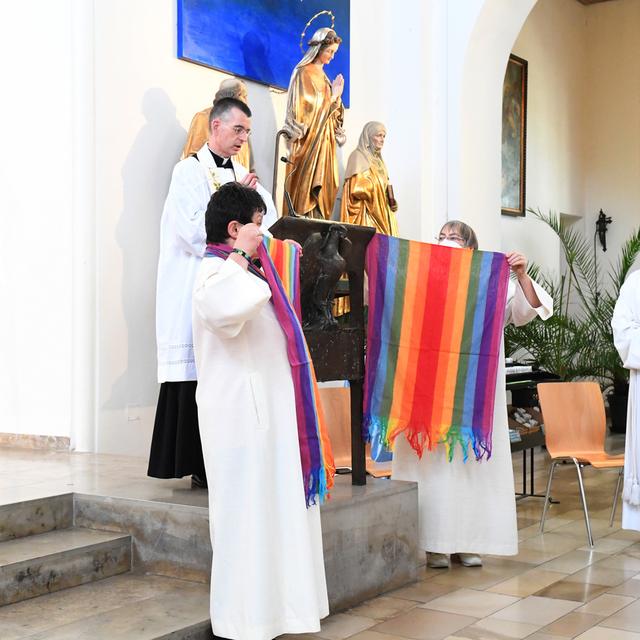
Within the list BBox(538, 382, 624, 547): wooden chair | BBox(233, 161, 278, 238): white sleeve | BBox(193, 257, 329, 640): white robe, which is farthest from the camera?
BBox(538, 382, 624, 547): wooden chair

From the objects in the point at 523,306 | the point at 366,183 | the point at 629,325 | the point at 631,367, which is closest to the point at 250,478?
the point at 523,306

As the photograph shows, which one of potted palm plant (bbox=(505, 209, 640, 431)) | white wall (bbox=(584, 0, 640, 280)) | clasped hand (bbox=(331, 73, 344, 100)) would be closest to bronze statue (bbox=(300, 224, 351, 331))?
clasped hand (bbox=(331, 73, 344, 100))

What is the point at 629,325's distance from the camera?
19.7 feet

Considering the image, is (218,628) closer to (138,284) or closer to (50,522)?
(50,522)

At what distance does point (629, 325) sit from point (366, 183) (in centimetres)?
268

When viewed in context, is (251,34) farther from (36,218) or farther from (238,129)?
(238,129)

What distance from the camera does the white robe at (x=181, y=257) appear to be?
15.1ft

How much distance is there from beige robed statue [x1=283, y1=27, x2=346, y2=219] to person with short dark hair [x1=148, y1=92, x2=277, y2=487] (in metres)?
2.57

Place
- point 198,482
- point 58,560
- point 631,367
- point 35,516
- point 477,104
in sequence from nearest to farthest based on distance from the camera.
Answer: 1. point 58,560
2. point 35,516
3. point 198,482
4. point 631,367
5. point 477,104

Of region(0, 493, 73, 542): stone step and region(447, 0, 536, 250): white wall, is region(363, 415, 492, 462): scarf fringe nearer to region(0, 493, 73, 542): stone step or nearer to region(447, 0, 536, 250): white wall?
region(0, 493, 73, 542): stone step

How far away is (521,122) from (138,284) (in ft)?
21.8

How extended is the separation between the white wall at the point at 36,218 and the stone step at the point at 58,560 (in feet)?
7.04

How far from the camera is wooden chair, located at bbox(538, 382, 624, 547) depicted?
6.05 meters

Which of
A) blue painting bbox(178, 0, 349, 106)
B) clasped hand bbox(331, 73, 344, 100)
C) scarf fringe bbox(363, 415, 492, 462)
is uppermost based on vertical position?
blue painting bbox(178, 0, 349, 106)
